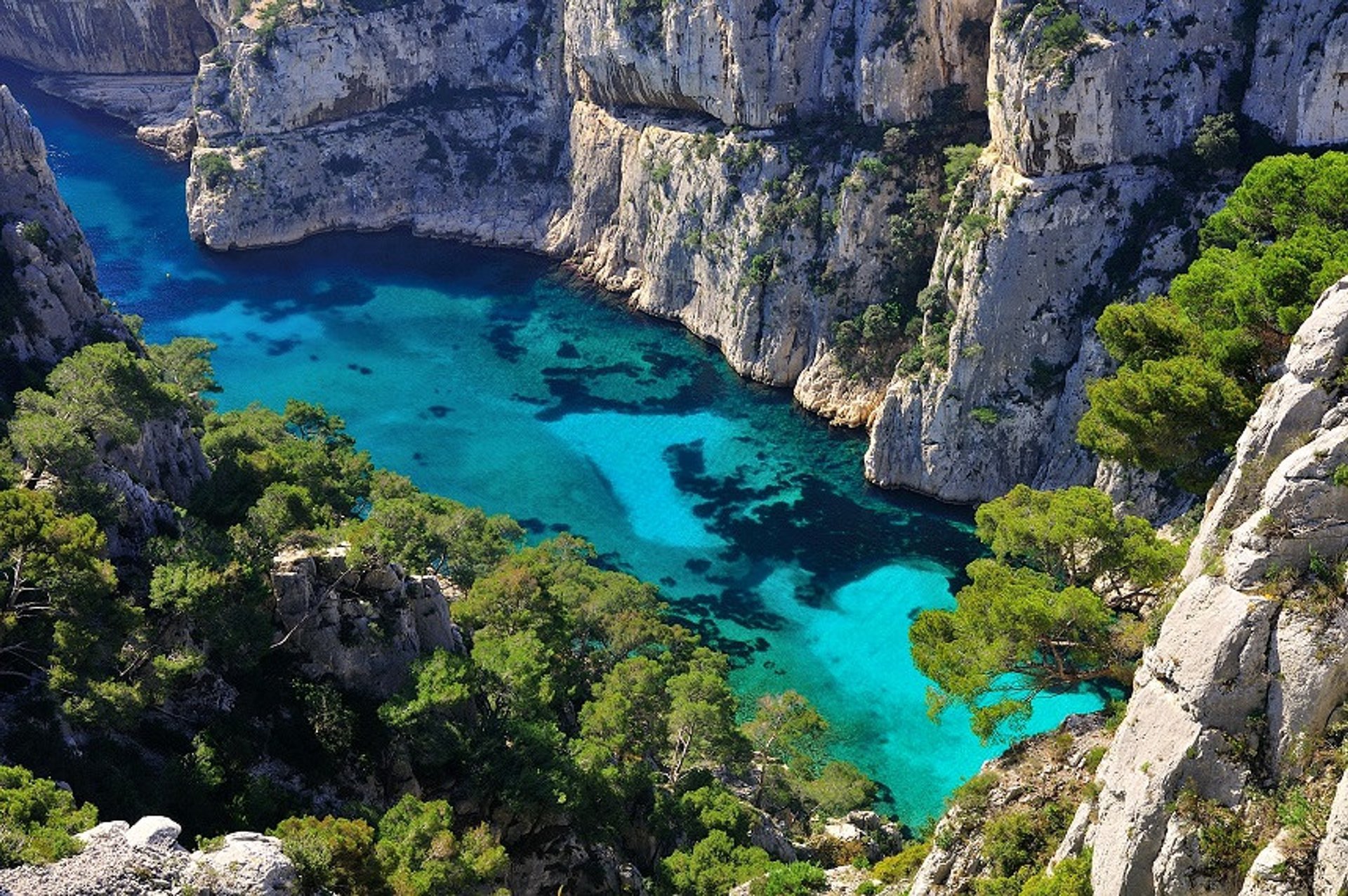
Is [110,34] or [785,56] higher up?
[110,34]

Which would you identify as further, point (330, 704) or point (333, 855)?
point (330, 704)

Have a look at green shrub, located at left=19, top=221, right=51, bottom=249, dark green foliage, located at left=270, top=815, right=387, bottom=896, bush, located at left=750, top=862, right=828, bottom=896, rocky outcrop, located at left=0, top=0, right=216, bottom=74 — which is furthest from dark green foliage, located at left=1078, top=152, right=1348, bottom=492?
rocky outcrop, located at left=0, top=0, right=216, bottom=74

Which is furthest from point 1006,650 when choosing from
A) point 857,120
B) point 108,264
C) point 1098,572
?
point 108,264

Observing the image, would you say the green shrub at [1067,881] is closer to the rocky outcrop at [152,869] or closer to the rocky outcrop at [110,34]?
the rocky outcrop at [152,869]

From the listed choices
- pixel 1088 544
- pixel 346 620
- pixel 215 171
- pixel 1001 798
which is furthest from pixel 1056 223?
pixel 215 171

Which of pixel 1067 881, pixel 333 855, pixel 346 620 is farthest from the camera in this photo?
pixel 346 620

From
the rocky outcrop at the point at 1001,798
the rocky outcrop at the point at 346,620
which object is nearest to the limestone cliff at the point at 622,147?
the rocky outcrop at the point at 346,620

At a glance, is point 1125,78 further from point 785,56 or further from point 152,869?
point 152,869

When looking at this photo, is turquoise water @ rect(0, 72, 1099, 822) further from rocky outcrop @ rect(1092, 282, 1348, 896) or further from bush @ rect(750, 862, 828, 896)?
rocky outcrop @ rect(1092, 282, 1348, 896)
